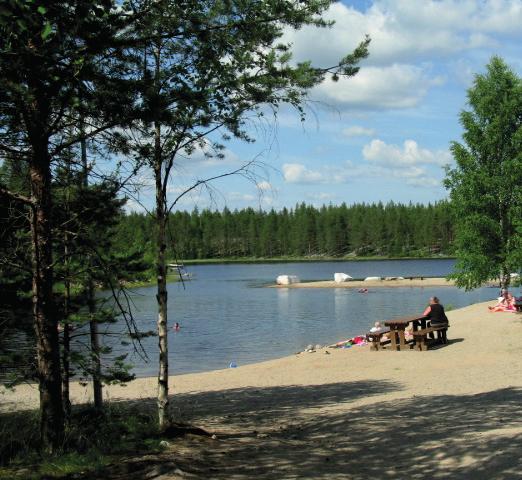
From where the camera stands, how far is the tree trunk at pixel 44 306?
576 centimetres

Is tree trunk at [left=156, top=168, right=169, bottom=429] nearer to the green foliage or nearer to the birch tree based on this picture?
the birch tree

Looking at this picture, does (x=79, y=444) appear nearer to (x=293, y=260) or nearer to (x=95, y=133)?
(x=95, y=133)

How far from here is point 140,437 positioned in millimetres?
6938

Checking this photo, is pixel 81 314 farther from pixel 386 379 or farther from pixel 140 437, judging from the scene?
pixel 386 379

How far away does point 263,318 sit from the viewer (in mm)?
38500

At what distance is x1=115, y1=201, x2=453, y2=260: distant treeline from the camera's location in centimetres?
13604

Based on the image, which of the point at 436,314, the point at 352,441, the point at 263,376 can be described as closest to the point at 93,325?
the point at 352,441

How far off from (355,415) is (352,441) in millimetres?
2033

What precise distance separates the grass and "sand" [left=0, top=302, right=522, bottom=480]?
0.34 metres

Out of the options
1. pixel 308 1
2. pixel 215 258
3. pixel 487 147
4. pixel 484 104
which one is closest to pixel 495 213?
pixel 487 147

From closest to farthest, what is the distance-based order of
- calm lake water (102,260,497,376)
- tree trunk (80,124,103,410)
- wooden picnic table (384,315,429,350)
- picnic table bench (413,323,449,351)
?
tree trunk (80,124,103,410), picnic table bench (413,323,449,351), wooden picnic table (384,315,429,350), calm lake water (102,260,497,376)

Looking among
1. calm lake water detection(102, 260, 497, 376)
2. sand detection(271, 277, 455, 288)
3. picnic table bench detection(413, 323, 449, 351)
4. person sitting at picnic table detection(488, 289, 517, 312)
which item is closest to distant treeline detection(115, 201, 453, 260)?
sand detection(271, 277, 455, 288)

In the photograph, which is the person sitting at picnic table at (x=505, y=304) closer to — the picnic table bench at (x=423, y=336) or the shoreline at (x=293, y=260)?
the picnic table bench at (x=423, y=336)

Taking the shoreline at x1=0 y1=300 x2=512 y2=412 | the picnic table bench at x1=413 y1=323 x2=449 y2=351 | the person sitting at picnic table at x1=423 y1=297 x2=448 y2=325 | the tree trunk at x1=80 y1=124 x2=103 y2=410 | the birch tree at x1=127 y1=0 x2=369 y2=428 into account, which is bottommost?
the shoreline at x1=0 y1=300 x2=512 y2=412
